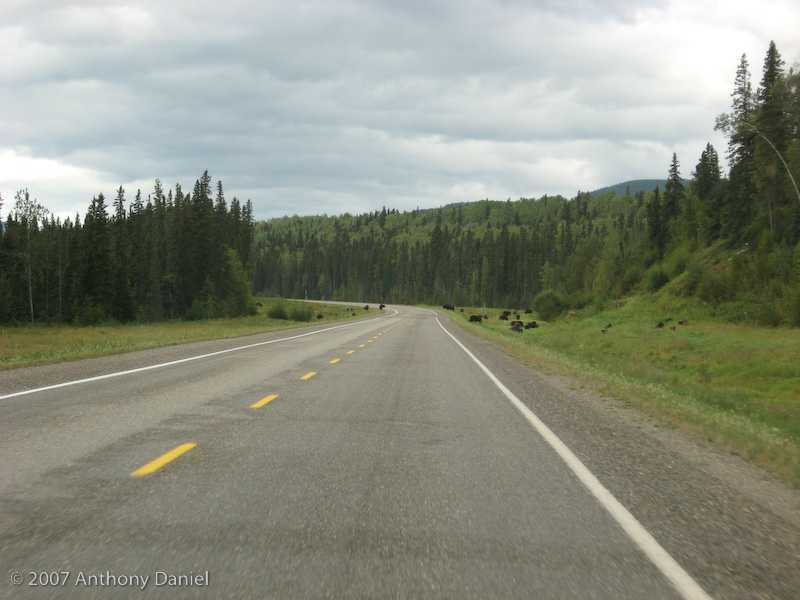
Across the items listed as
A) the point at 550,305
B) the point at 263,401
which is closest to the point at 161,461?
the point at 263,401

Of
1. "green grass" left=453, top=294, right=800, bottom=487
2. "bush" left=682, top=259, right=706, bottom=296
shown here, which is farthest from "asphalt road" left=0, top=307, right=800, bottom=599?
"bush" left=682, top=259, right=706, bottom=296

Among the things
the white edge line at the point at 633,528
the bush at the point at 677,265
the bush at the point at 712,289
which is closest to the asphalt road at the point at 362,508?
the white edge line at the point at 633,528

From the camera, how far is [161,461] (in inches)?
207

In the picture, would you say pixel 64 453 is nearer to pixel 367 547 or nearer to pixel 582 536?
pixel 367 547

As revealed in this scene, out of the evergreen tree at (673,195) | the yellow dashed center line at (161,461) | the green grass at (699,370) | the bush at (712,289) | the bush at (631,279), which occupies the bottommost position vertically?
the green grass at (699,370)

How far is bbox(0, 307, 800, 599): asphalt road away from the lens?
3.17 metres

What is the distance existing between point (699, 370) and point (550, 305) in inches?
2062

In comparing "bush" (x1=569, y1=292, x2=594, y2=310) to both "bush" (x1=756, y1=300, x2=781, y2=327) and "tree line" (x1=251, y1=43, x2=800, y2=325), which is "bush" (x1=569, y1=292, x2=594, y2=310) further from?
"bush" (x1=756, y1=300, x2=781, y2=327)

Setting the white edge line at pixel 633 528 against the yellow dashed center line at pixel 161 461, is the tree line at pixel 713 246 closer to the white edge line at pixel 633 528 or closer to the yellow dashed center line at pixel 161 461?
the white edge line at pixel 633 528

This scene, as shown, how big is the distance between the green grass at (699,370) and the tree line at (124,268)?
156 ft

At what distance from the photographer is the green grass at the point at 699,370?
8125mm

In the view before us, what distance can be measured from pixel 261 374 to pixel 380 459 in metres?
7.35

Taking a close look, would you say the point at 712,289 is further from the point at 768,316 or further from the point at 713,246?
the point at 713,246

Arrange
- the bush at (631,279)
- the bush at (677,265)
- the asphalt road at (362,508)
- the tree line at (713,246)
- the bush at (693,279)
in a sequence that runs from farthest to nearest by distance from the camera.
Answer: the bush at (631,279) → the bush at (677,265) → the bush at (693,279) → the tree line at (713,246) → the asphalt road at (362,508)
